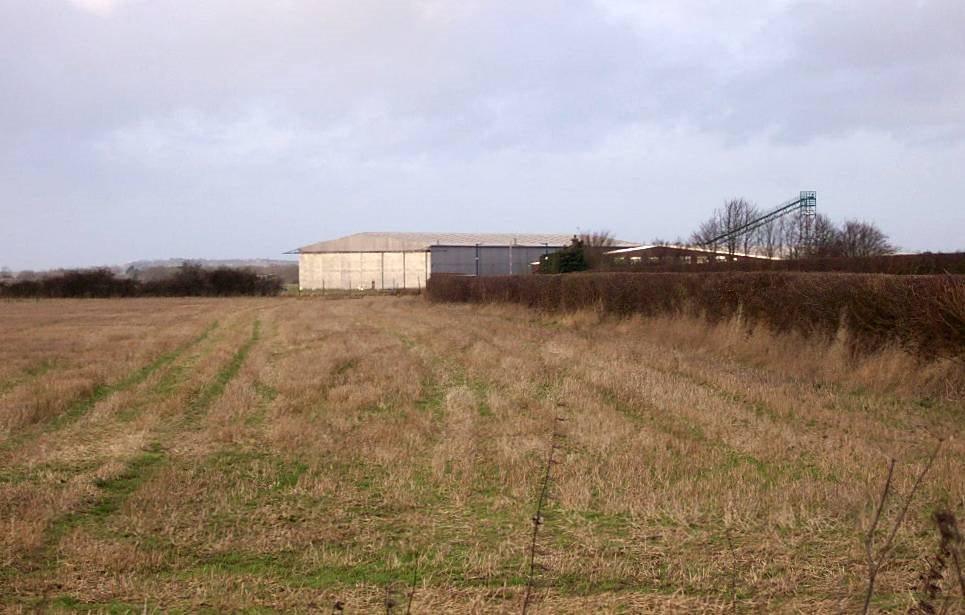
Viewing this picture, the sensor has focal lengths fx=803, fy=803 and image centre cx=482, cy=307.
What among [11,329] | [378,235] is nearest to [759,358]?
[11,329]

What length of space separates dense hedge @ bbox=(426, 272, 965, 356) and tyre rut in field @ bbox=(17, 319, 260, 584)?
10.7 meters

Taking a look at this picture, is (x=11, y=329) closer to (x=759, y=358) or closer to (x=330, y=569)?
(x=759, y=358)

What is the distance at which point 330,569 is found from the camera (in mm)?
5168

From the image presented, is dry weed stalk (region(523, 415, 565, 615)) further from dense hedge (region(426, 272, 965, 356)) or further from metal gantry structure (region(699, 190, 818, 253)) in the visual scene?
metal gantry structure (region(699, 190, 818, 253))

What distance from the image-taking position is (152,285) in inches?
3179

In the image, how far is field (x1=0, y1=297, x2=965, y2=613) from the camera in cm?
488

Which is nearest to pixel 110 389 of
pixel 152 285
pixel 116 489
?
pixel 116 489

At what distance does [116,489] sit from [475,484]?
3.23 m

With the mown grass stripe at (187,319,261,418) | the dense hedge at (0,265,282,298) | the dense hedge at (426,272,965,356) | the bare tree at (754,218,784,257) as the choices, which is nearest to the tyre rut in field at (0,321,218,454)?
the mown grass stripe at (187,319,261,418)

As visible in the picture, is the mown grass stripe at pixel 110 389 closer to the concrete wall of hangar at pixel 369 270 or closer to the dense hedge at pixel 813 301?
the dense hedge at pixel 813 301

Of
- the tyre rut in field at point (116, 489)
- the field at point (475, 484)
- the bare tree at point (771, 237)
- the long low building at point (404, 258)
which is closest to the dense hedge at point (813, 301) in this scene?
the field at point (475, 484)

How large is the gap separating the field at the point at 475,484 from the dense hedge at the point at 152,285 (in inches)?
2707

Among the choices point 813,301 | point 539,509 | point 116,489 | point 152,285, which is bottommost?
point 116,489

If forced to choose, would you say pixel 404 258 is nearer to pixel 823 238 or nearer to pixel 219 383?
pixel 823 238
